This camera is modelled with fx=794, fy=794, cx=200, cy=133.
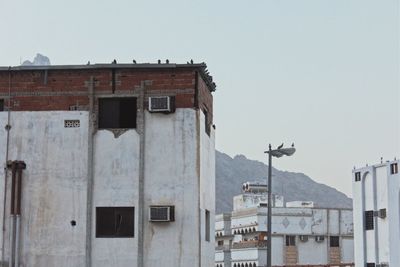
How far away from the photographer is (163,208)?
2273 centimetres

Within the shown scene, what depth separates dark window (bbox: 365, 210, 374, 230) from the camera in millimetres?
52219

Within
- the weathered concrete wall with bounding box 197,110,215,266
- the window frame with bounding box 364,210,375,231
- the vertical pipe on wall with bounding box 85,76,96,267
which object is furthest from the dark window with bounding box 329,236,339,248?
the vertical pipe on wall with bounding box 85,76,96,267

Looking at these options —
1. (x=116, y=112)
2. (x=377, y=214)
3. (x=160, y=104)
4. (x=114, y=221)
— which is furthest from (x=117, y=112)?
(x=377, y=214)

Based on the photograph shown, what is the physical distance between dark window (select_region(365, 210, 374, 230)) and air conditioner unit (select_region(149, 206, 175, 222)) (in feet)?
105

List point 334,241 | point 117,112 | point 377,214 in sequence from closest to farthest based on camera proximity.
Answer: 1. point 117,112
2. point 377,214
3. point 334,241

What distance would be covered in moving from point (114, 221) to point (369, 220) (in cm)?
3258

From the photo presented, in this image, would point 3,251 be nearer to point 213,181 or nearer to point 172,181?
point 172,181

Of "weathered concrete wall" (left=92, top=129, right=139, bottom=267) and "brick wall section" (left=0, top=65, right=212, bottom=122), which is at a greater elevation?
"brick wall section" (left=0, top=65, right=212, bottom=122)

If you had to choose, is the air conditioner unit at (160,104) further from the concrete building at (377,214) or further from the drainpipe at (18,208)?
the concrete building at (377,214)

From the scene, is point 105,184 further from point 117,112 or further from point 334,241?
point 334,241

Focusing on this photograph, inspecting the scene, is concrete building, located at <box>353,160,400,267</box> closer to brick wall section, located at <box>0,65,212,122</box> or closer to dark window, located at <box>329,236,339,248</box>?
dark window, located at <box>329,236,339,248</box>

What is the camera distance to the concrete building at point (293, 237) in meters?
76.1

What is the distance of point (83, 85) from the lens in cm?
2378

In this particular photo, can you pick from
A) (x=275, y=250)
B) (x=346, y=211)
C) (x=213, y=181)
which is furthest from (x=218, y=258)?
(x=213, y=181)
